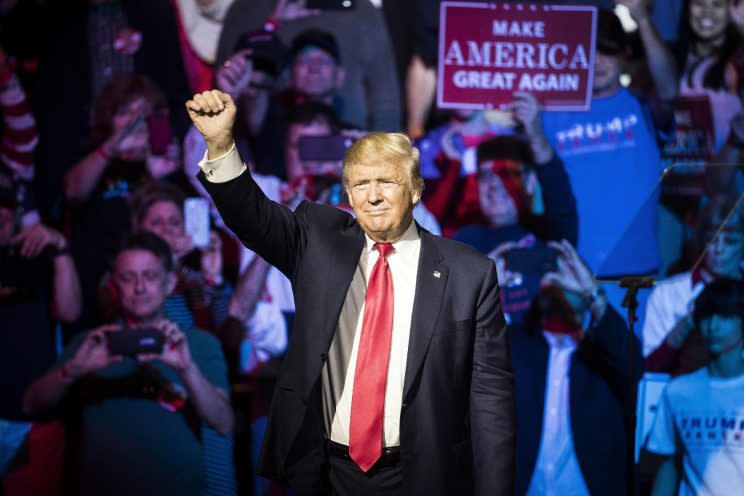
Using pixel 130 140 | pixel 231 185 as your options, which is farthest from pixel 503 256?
pixel 231 185

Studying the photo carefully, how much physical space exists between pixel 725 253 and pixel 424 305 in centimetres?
226

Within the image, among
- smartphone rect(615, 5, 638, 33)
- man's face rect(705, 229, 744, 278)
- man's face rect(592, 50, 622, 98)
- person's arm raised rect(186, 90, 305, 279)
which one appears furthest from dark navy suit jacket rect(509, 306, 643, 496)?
person's arm raised rect(186, 90, 305, 279)

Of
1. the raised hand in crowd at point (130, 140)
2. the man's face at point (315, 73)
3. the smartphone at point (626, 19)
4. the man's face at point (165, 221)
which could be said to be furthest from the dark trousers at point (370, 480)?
the smartphone at point (626, 19)

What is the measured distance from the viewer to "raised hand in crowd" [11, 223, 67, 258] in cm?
371

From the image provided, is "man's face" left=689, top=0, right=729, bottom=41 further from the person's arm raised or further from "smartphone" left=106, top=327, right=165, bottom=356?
"smartphone" left=106, top=327, right=165, bottom=356

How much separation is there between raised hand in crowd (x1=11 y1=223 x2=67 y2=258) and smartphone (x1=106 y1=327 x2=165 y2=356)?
18.8 inches

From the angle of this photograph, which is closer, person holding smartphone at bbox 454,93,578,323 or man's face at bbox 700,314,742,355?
man's face at bbox 700,314,742,355

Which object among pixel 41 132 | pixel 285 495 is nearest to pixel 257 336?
pixel 285 495

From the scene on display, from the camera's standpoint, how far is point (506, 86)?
3.73 meters

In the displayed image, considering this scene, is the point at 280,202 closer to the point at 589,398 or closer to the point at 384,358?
the point at 589,398

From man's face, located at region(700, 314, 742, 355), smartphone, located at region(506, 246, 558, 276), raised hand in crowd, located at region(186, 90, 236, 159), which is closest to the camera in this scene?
raised hand in crowd, located at region(186, 90, 236, 159)

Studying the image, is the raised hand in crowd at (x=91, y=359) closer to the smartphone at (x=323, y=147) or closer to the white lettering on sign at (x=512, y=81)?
the smartphone at (x=323, y=147)

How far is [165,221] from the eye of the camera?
372cm

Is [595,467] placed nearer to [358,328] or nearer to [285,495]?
[285,495]
